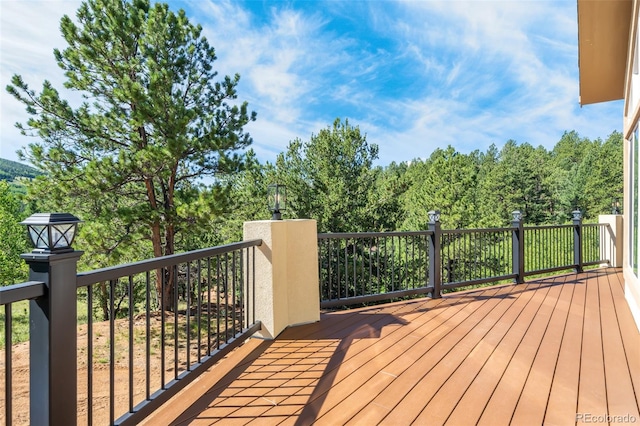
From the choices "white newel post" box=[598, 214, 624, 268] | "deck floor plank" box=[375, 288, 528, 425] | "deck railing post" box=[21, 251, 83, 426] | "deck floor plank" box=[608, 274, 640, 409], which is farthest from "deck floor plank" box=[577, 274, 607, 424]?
"white newel post" box=[598, 214, 624, 268]

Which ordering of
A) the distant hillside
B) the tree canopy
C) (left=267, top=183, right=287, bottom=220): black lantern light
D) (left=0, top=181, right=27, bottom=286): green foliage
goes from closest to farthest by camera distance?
(left=267, top=183, right=287, bottom=220): black lantern light
the tree canopy
the distant hillside
(left=0, top=181, right=27, bottom=286): green foliage

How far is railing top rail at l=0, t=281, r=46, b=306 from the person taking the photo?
105cm

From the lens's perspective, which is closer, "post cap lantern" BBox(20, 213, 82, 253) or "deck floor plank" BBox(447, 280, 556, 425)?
"post cap lantern" BBox(20, 213, 82, 253)

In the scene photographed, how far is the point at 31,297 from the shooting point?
114cm

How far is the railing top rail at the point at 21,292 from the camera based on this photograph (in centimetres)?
105

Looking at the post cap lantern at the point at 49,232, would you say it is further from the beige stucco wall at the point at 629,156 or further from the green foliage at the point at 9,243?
the green foliage at the point at 9,243

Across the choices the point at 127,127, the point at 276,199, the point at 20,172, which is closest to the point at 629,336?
the point at 276,199

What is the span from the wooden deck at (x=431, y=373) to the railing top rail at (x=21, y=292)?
1.04 m

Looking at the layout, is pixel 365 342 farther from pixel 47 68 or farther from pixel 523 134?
pixel 523 134

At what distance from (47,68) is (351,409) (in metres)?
10.6

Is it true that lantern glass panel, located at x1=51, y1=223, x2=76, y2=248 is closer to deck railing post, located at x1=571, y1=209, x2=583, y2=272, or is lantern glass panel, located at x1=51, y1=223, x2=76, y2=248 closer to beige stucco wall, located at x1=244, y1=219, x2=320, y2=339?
beige stucco wall, located at x1=244, y1=219, x2=320, y2=339

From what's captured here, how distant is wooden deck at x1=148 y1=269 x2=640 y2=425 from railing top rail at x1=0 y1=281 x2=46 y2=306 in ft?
3.41

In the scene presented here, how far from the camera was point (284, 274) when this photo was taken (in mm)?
3250

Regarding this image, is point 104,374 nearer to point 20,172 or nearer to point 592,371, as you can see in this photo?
point 20,172
